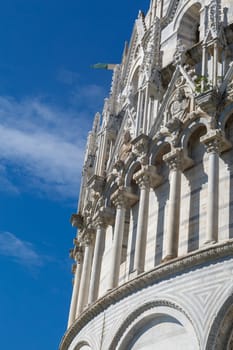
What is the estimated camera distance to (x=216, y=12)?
18266mm

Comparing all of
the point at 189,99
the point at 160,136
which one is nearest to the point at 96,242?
the point at 160,136

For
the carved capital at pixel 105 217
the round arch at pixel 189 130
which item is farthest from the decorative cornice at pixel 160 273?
the round arch at pixel 189 130

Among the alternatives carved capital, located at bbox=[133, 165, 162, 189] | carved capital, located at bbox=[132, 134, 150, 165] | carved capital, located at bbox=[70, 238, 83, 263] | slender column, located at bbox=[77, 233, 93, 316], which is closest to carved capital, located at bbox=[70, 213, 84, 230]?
carved capital, located at bbox=[70, 238, 83, 263]

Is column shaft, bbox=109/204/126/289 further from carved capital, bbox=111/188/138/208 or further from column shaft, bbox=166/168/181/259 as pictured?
column shaft, bbox=166/168/181/259

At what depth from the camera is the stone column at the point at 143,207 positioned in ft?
53.8

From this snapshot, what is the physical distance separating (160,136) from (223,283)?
19.6 feet

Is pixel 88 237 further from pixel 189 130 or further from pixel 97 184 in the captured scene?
pixel 189 130

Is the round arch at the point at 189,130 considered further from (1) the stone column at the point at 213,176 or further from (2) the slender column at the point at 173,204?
(1) the stone column at the point at 213,176

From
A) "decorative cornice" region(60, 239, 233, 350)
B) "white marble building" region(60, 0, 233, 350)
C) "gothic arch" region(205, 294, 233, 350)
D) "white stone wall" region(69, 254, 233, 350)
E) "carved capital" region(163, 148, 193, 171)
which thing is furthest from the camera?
"carved capital" region(163, 148, 193, 171)

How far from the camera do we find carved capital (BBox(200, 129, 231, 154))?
15.6 meters

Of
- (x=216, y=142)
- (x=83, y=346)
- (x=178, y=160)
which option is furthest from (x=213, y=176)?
(x=83, y=346)

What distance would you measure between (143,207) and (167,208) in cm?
69

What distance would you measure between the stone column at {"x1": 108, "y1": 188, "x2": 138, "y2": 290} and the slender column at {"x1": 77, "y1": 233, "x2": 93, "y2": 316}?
8.63ft

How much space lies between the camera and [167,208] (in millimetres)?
16859
